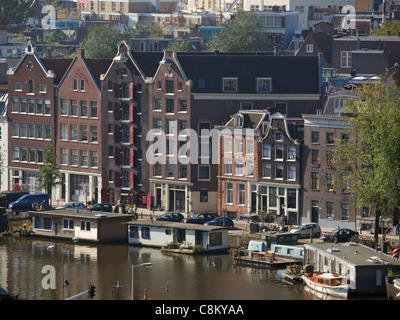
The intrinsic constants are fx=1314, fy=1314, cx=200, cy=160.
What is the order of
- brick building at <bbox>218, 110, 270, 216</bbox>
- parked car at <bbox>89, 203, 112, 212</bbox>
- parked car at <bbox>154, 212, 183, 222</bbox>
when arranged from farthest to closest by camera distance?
parked car at <bbox>89, 203, 112, 212</bbox> < brick building at <bbox>218, 110, 270, 216</bbox> < parked car at <bbox>154, 212, 183, 222</bbox>

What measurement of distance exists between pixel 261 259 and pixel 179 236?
10287 mm

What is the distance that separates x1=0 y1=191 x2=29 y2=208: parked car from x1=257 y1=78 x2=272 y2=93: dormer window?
2835 cm

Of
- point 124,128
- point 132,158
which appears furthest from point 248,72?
point 132,158

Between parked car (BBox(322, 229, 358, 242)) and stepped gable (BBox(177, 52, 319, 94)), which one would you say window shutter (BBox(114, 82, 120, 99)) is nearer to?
stepped gable (BBox(177, 52, 319, 94))

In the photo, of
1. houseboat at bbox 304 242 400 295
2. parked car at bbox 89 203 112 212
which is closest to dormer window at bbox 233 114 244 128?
parked car at bbox 89 203 112 212

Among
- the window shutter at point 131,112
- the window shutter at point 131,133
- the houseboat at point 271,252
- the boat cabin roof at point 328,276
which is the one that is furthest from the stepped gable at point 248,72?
the boat cabin roof at point 328,276

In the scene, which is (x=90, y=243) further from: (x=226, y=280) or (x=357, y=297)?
(x=357, y=297)

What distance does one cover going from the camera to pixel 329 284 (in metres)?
97.1

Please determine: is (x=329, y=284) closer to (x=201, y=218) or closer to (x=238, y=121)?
(x=201, y=218)

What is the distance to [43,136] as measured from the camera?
148 meters

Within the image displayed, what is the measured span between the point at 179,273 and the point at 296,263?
9.83 meters

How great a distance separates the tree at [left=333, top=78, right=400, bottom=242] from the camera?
110m

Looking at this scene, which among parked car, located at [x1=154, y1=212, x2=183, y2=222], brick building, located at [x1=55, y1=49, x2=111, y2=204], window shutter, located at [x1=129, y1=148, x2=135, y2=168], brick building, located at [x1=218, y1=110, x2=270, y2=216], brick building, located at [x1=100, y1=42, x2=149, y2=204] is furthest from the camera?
brick building, located at [x1=55, y1=49, x2=111, y2=204]
